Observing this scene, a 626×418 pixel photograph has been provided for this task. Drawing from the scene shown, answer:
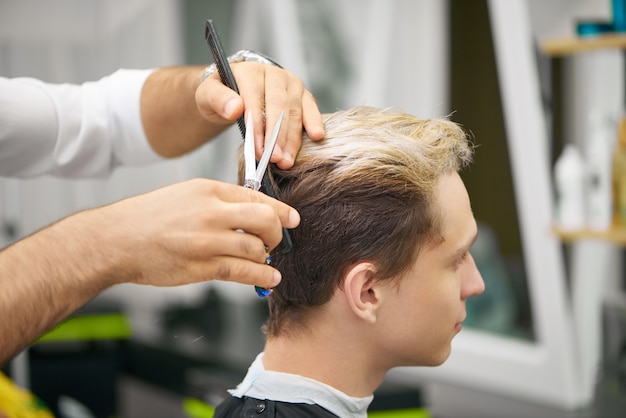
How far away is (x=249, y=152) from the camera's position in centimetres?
122

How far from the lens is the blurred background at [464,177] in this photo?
2738mm

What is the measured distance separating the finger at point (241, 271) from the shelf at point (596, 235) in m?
1.67

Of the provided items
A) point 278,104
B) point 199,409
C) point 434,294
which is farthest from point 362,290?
point 199,409

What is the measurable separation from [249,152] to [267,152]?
1.1 inches

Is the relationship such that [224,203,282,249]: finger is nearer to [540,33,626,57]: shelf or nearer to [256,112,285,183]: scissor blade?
[256,112,285,183]: scissor blade

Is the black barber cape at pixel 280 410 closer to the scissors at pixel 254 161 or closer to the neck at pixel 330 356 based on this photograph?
the neck at pixel 330 356

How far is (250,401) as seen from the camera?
141 centimetres

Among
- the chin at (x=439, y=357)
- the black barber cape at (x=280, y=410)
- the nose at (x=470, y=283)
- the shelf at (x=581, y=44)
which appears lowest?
the chin at (x=439, y=357)

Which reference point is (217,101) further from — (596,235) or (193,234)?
(596,235)

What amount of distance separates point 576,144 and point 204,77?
1.70 m

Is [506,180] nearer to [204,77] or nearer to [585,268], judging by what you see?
[585,268]

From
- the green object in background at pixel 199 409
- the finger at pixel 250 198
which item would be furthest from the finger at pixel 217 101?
the green object in background at pixel 199 409

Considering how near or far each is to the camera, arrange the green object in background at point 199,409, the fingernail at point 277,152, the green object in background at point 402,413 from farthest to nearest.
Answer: the green object in background at point 199,409, the green object in background at point 402,413, the fingernail at point 277,152

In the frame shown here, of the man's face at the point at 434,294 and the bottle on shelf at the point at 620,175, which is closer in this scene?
the man's face at the point at 434,294
